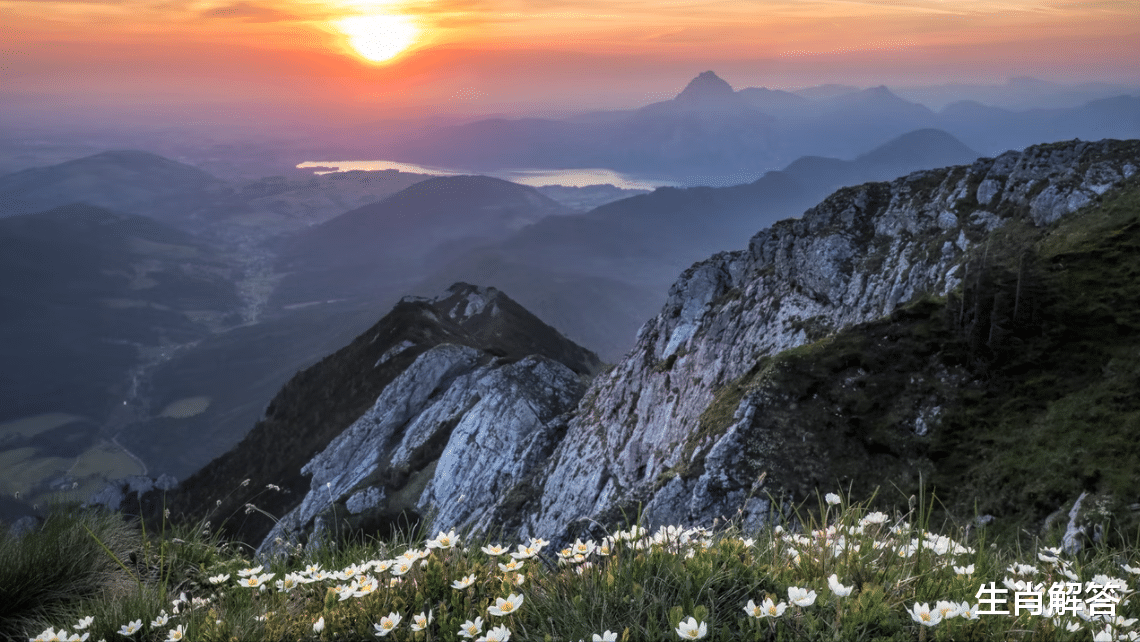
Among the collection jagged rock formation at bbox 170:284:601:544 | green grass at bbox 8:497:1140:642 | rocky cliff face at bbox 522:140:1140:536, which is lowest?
jagged rock formation at bbox 170:284:601:544

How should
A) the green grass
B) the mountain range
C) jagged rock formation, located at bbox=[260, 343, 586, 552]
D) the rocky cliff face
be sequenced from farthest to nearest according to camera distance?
jagged rock formation, located at bbox=[260, 343, 586, 552] → the rocky cliff face → the mountain range → the green grass

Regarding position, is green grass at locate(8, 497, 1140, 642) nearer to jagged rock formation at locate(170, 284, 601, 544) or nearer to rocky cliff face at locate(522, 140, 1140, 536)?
rocky cliff face at locate(522, 140, 1140, 536)

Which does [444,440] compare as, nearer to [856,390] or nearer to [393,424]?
[393,424]

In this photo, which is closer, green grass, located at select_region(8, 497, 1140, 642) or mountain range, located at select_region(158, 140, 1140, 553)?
green grass, located at select_region(8, 497, 1140, 642)

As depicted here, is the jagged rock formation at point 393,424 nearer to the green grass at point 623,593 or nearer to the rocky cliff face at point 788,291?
the rocky cliff face at point 788,291

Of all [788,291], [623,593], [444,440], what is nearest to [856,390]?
[623,593]

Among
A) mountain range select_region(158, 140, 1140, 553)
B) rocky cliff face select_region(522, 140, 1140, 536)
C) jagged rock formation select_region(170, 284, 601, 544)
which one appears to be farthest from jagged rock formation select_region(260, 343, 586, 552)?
rocky cliff face select_region(522, 140, 1140, 536)
